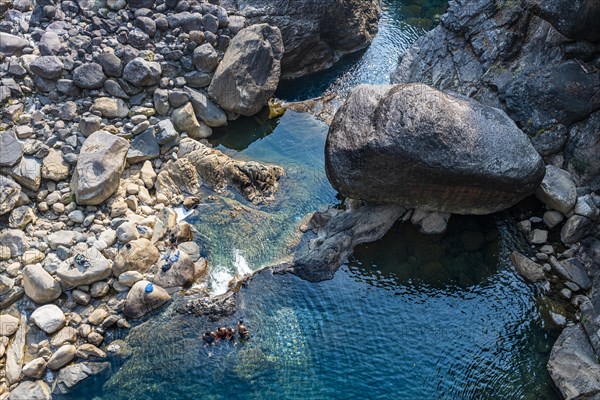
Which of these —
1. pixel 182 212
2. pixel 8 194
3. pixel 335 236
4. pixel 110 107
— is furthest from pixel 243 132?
pixel 8 194

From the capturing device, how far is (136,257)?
16828mm

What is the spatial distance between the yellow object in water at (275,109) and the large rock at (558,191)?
467 inches

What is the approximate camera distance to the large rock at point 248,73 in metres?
→ 22.3

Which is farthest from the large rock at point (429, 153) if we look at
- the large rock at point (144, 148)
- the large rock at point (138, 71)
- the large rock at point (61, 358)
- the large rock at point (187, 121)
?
the large rock at point (61, 358)

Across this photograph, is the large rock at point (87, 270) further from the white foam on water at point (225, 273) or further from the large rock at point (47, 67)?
the large rock at point (47, 67)

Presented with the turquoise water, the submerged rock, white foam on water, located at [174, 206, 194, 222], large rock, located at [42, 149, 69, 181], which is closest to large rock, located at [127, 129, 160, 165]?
large rock, located at [42, 149, 69, 181]

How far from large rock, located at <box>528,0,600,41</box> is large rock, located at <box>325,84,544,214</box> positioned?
13.8ft

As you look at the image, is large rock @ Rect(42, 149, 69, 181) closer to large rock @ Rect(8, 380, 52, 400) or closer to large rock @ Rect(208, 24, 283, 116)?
large rock @ Rect(208, 24, 283, 116)

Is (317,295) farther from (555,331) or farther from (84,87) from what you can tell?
Answer: (84,87)

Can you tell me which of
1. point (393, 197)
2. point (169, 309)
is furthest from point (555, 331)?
point (169, 309)

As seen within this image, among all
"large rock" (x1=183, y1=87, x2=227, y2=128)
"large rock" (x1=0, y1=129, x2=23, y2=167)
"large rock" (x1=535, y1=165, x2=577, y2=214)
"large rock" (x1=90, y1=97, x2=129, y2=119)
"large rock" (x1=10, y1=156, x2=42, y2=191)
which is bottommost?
"large rock" (x1=10, y1=156, x2=42, y2=191)

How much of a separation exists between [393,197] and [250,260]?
219 inches

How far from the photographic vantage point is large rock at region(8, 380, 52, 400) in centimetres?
1389

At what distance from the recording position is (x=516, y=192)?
16.7 m
